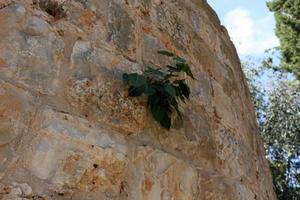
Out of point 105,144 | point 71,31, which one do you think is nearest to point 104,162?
point 105,144

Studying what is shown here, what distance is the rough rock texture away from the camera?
4.38 ft

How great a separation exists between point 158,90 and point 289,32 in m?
→ 10.7

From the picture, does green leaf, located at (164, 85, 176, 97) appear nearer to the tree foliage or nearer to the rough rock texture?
the rough rock texture

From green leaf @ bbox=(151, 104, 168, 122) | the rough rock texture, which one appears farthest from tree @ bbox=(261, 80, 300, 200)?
green leaf @ bbox=(151, 104, 168, 122)

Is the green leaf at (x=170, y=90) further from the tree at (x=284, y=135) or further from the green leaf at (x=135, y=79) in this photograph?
the tree at (x=284, y=135)

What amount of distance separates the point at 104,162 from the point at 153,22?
822 mm

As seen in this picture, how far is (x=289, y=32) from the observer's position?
1159 cm

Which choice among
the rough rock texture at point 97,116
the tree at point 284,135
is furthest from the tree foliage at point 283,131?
the rough rock texture at point 97,116

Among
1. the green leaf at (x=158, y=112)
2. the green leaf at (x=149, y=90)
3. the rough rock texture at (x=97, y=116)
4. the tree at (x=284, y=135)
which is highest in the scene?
the green leaf at (x=149, y=90)

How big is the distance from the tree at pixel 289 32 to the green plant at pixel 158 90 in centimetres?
1011

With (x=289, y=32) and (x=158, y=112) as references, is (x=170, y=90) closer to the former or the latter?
(x=158, y=112)

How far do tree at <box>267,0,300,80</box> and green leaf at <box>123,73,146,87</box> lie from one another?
10277 mm

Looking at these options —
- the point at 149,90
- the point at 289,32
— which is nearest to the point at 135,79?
the point at 149,90

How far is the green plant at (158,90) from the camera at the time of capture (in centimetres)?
164
